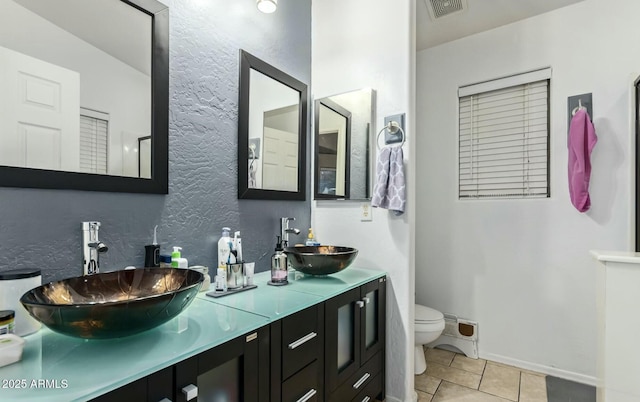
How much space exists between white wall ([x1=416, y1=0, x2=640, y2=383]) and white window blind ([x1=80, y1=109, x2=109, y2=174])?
8.03ft

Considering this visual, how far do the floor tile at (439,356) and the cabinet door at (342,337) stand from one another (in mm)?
1186

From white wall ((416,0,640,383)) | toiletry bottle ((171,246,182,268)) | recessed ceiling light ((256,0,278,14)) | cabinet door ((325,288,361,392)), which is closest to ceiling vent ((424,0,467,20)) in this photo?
white wall ((416,0,640,383))

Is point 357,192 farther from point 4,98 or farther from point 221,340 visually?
point 4,98

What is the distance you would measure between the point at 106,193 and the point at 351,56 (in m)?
1.72

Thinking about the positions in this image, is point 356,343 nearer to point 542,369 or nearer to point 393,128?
point 393,128

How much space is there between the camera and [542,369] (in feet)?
7.71

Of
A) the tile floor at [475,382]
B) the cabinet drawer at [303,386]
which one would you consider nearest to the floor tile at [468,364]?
the tile floor at [475,382]

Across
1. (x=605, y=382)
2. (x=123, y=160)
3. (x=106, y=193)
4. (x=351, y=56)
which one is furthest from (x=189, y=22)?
(x=605, y=382)

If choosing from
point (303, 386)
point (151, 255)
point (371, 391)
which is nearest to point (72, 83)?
point (151, 255)

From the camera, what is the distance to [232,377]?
102cm

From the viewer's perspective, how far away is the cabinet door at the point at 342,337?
1.45 meters

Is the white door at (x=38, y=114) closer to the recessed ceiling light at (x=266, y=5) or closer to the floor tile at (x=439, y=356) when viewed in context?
the recessed ceiling light at (x=266, y=5)

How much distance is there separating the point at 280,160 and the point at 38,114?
4.00 feet

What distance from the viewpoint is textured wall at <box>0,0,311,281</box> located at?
3.58 ft
